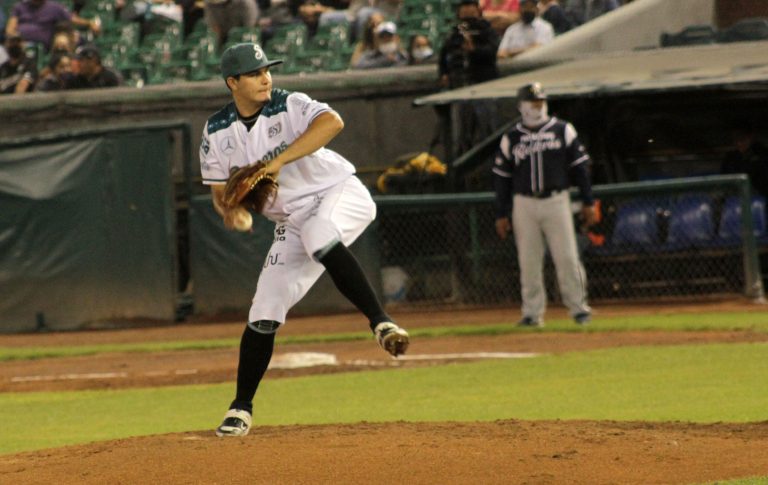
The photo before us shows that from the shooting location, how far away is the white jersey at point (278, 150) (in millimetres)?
7297

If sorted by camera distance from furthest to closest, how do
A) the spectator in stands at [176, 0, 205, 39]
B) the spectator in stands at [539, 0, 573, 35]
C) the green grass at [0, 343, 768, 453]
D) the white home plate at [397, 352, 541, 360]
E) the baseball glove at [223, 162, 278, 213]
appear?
1. the spectator in stands at [176, 0, 205, 39]
2. the spectator in stands at [539, 0, 573, 35]
3. the white home plate at [397, 352, 541, 360]
4. the green grass at [0, 343, 768, 453]
5. the baseball glove at [223, 162, 278, 213]

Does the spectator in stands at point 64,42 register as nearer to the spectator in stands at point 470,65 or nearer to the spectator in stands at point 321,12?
the spectator in stands at point 321,12

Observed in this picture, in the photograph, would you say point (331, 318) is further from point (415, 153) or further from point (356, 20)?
point (356, 20)

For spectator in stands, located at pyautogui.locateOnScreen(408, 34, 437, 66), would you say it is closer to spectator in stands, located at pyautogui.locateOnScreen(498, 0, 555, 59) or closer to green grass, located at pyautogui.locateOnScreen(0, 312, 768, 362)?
spectator in stands, located at pyautogui.locateOnScreen(498, 0, 555, 59)

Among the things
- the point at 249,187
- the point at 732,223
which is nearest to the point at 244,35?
the point at 732,223

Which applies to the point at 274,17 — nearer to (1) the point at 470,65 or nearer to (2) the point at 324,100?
(2) the point at 324,100

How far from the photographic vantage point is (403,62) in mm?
19203

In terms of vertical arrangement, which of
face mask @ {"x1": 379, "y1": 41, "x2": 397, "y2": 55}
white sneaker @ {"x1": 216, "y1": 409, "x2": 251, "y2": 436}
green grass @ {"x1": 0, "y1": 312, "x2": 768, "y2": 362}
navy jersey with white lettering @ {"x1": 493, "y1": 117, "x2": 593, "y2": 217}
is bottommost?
green grass @ {"x1": 0, "y1": 312, "x2": 768, "y2": 362}

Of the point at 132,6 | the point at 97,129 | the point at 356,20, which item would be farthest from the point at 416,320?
the point at 132,6

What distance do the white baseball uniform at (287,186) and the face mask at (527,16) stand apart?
1181cm

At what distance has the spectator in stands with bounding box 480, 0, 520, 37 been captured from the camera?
19.6m

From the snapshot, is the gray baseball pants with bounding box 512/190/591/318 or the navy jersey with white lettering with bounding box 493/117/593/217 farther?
the gray baseball pants with bounding box 512/190/591/318

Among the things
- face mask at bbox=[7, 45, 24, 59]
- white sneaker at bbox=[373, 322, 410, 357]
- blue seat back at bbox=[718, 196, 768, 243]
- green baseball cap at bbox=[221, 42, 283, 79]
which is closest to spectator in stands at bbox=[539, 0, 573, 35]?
blue seat back at bbox=[718, 196, 768, 243]

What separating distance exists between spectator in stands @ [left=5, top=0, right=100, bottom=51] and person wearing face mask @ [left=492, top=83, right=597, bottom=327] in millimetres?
10292
